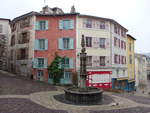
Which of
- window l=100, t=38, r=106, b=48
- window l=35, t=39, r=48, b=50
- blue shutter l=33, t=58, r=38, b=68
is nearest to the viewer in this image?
blue shutter l=33, t=58, r=38, b=68

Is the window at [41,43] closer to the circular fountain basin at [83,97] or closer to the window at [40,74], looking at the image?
the window at [40,74]

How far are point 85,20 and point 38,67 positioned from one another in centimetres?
1032

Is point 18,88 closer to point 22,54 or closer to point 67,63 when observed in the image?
point 67,63

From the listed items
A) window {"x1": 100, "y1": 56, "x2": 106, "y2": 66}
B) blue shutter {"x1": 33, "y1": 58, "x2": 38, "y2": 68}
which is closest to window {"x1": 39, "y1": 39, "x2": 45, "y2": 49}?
blue shutter {"x1": 33, "y1": 58, "x2": 38, "y2": 68}

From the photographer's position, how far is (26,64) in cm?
2170

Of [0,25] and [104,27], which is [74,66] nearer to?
[104,27]

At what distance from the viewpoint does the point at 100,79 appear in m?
20.4

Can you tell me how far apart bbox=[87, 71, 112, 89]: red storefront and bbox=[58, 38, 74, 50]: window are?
504cm

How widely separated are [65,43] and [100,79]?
25.5ft

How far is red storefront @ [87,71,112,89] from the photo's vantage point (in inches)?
783

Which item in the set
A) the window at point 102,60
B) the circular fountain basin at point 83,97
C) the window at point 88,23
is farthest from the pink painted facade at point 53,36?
the circular fountain basin at point 83,97

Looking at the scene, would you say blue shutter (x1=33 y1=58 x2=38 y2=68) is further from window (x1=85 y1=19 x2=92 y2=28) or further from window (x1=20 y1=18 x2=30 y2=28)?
window (x1=85 y1=19 x2=92 y2=28)

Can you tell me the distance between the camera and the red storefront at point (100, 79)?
1989cm

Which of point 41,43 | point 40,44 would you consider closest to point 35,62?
point 40,44
